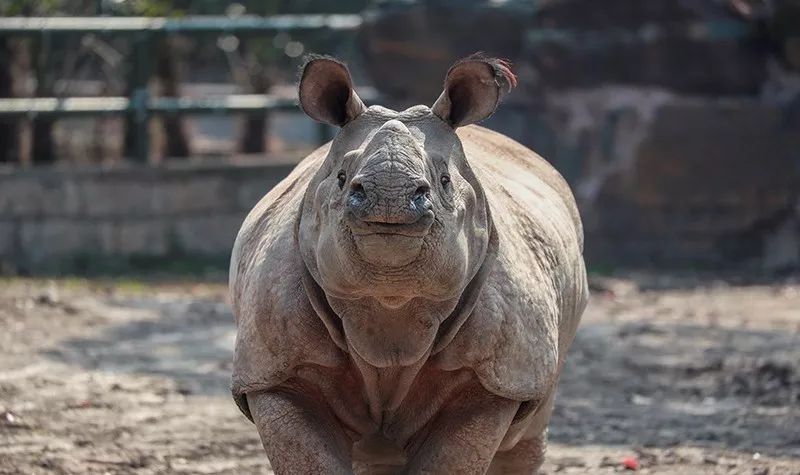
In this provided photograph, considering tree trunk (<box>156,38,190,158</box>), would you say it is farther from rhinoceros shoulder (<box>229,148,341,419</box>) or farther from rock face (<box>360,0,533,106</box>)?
rhinoceros shoulder (<box>229,148,341,419</box>)

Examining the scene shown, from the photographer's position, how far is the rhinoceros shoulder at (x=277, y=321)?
4.73m

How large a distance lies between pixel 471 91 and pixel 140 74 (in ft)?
26.3

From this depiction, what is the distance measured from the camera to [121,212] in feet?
39.4

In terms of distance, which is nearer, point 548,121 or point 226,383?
point 226,383

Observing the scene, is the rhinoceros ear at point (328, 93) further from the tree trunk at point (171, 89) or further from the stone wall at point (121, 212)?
the tree trunk at point (171, 89)

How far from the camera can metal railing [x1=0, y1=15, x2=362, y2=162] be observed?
12.2 meters

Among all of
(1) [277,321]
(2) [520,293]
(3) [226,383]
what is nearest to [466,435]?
(2) [520,293]

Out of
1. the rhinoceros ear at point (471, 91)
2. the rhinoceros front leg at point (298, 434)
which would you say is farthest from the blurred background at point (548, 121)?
the rhinoceros ear at point (471, 91)

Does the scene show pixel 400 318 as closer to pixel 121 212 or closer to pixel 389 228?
pixel 389 228

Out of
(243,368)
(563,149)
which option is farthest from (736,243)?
(243,368)

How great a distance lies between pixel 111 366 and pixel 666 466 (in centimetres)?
304

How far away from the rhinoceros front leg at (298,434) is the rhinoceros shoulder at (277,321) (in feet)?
0.20

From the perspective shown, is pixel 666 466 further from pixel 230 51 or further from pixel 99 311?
pixel 230 51

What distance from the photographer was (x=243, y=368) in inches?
193
